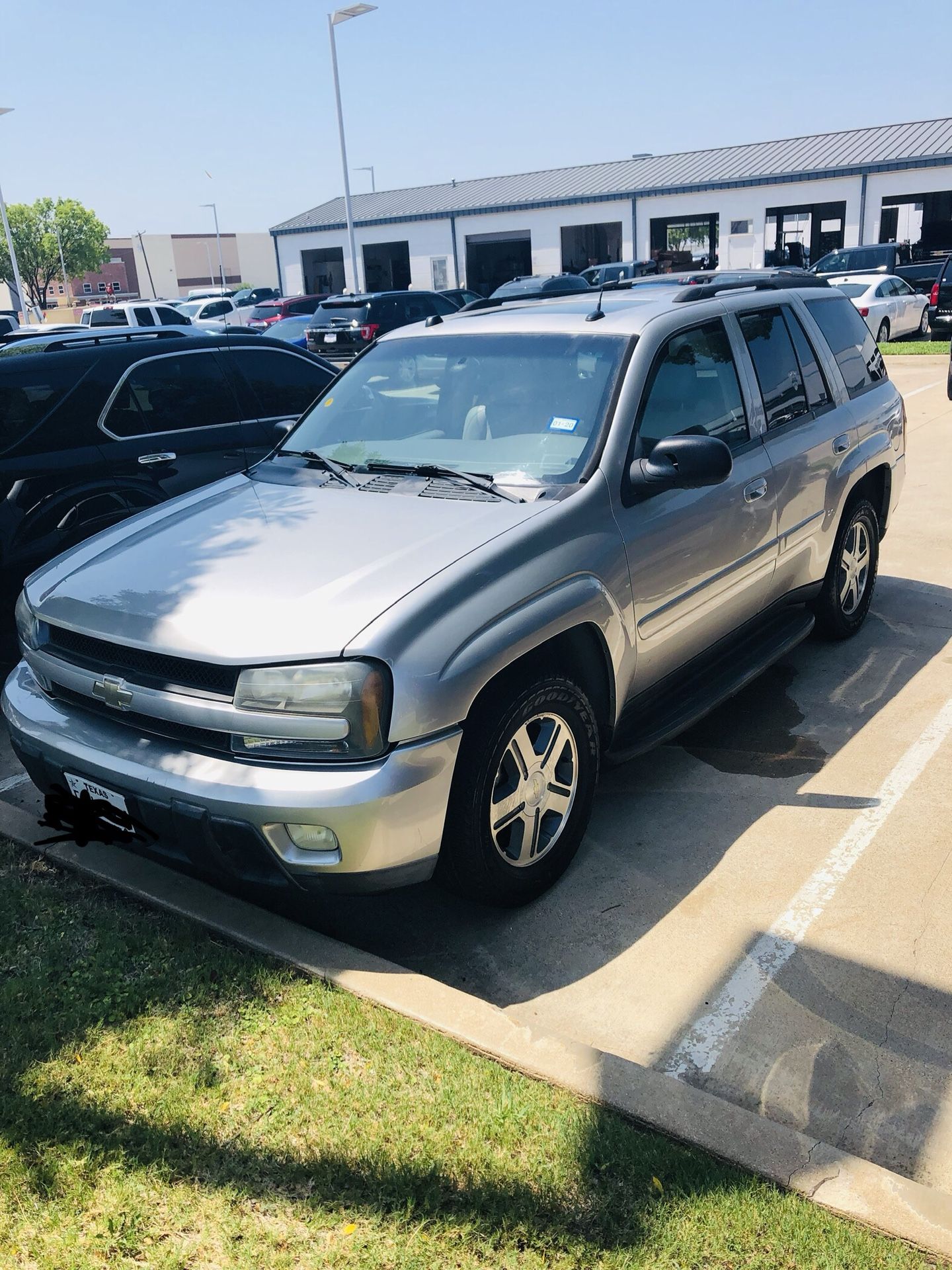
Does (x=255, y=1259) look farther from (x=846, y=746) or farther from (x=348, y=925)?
(x=846, y=746)

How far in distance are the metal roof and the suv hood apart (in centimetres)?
3675

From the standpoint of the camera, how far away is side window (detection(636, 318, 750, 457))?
4133mm

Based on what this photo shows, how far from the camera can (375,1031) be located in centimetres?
295

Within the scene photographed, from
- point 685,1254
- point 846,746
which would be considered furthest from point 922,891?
point 685,1254

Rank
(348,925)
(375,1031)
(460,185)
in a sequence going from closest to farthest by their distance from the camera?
1. (375,1031)
2. (348,925)
3. (460,185)

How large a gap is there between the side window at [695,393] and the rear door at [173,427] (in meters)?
3.12

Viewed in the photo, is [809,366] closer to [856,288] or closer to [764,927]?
[764,927]

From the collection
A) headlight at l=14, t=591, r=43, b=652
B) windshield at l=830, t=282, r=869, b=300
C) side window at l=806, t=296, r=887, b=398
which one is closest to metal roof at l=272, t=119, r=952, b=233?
windshield at l=830, t=282, r=869, b=300

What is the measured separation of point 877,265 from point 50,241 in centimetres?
8039

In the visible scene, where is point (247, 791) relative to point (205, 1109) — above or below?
above

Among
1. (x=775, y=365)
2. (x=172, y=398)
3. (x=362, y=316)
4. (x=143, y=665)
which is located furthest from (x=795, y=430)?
(x=362, y=316)

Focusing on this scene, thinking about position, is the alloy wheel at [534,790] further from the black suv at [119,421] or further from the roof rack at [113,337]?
the roof rack at [113,337]

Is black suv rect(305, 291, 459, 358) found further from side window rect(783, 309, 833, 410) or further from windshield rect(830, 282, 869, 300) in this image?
side window rect(783, 309, 833, 410)

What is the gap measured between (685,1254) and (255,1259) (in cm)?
92
